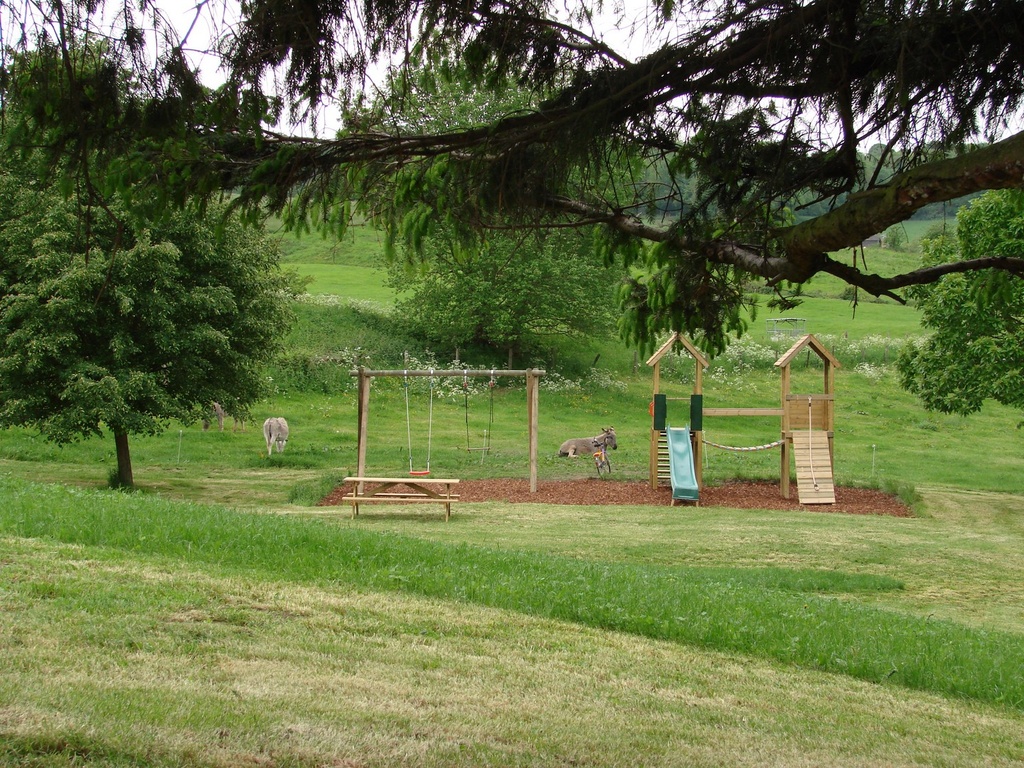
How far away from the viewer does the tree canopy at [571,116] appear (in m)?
4.78

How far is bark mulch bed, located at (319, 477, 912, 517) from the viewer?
19672 millimetres

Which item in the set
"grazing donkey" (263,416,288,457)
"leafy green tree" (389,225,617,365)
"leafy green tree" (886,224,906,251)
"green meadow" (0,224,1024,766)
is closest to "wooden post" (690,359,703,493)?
"green meadow" (0,224,1024,766)

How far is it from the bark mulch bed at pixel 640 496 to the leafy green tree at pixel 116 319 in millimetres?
3855

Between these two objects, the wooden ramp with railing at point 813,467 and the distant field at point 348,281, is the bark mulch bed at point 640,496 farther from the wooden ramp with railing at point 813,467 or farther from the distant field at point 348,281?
the distant field at point 348,281

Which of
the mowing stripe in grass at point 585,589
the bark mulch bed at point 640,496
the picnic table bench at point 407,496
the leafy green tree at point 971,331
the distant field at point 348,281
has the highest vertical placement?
the distant field at point 348,281

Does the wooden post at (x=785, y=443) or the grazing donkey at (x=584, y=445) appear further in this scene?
the grazing donkey at (x=584, y=445)

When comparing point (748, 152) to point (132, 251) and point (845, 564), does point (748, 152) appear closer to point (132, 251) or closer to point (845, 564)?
point (845, 564)

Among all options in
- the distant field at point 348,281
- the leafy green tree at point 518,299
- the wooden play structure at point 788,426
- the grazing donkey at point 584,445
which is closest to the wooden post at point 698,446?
the wooden play structure at point 788,426

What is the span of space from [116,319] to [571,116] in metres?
15.4

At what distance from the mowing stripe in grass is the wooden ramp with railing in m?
9.55

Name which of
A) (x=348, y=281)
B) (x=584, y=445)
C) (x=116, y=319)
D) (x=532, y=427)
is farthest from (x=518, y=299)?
(x=348, y=281)

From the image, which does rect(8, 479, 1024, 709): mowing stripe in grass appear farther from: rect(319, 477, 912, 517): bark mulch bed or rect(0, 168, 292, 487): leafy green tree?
rect(319, 477, 912, 517): bark mulch bed

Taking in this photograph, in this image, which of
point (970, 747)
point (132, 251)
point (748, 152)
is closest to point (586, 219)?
point (748, 152)

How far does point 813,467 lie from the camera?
20734mm
